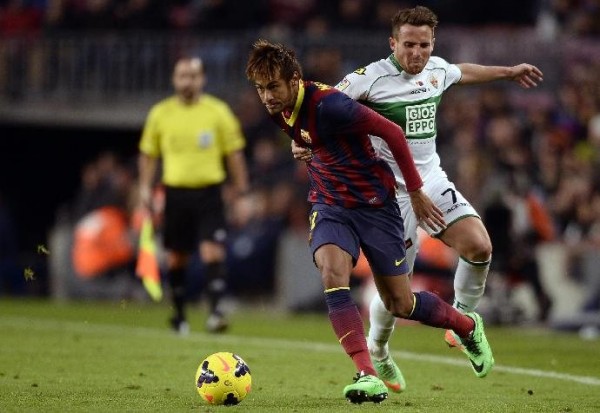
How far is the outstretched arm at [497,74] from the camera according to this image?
9.45m

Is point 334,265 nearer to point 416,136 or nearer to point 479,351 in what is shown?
point 479,351

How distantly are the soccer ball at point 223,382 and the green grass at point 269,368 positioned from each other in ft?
0.26

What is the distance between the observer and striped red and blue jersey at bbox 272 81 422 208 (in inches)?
315

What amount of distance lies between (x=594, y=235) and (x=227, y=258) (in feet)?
15.5

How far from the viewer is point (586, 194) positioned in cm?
1603

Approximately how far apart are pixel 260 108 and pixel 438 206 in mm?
12019

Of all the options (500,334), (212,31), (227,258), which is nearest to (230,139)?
(500,334)

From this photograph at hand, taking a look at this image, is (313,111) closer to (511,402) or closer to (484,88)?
(511,402)

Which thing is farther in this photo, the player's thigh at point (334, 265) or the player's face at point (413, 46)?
the player's face at point (413, 46)

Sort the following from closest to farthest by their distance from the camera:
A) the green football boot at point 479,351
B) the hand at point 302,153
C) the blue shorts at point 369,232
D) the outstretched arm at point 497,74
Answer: the blue shorts at point 369,232 < the hand at point 302,153 < the green football boot at point 479,351 < the outstretched arm at point 497,74

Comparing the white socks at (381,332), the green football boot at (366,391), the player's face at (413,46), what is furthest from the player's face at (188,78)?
the green football boot at (366,391)

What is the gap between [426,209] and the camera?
26.3 feet

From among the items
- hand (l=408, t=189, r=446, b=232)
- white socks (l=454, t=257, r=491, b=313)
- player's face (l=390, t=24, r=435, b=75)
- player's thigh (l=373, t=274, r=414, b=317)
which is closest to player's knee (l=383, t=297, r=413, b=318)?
player's thigh (l=373, t=274, r=414, b=317)

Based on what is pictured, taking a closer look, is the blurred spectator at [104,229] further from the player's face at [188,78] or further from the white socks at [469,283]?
the white socks at [469,283]
